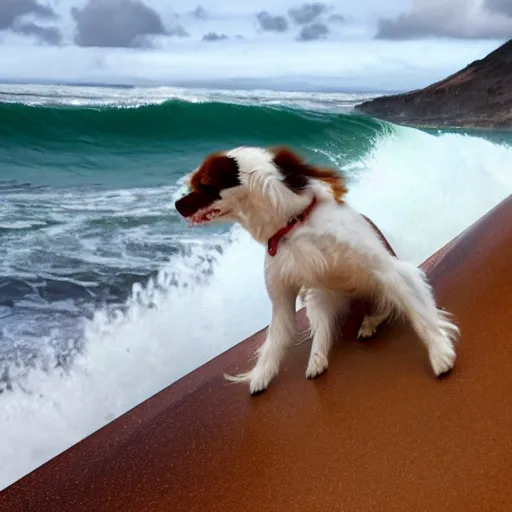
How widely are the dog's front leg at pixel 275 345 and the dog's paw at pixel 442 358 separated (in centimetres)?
30

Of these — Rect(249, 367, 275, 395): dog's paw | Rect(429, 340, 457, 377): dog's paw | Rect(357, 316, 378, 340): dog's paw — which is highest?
Rect(429, 340, 457, 377): dog's paw

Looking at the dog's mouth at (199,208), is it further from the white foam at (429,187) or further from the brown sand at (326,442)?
the white foam at (429,187)

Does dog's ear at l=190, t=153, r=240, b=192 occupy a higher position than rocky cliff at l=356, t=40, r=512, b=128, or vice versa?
dog's ear at l=190, t=153, r=240, b=192

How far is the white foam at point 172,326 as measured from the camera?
1.65m

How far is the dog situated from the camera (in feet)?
3.99

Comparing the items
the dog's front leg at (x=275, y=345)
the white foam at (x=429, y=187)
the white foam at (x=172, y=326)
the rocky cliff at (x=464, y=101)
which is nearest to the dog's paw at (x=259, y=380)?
the dog's front leg at (x=275, y=345)

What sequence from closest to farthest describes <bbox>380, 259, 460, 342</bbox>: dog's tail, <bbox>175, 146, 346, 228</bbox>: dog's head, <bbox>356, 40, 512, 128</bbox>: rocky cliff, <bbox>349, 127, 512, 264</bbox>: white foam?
<bbox>175, 146, 346, 228</bbox>: dog's head
<bbox>380, 259, 460, 342</bbox>: dog's tail
<bbox>349, 127, 512, 264</bbox>: white foam
<bbox>356, 40, 512, 128</bbox>: rocky cliff

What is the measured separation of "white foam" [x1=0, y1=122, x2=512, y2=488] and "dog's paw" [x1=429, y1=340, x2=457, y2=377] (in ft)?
2.87

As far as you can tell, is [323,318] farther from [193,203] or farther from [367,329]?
[193,203]

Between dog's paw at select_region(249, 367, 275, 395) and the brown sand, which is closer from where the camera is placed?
the brown sand

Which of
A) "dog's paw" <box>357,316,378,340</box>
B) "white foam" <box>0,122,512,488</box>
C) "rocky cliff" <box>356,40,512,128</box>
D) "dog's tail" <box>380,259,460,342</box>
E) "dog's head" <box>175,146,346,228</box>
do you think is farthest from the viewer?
"rocky cliff" <box>356,40,512,128</box>

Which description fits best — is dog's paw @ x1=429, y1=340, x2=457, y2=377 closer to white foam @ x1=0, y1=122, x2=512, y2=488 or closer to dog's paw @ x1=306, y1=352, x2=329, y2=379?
dog's paw @ x1=306, y1=352, x2=329, y2=379

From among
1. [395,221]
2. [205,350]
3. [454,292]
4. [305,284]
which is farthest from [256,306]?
[395,221]

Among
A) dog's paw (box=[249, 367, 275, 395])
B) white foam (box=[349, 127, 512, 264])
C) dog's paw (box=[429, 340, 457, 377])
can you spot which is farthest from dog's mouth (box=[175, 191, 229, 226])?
white foam (box=[349, 127, 512, 264])
